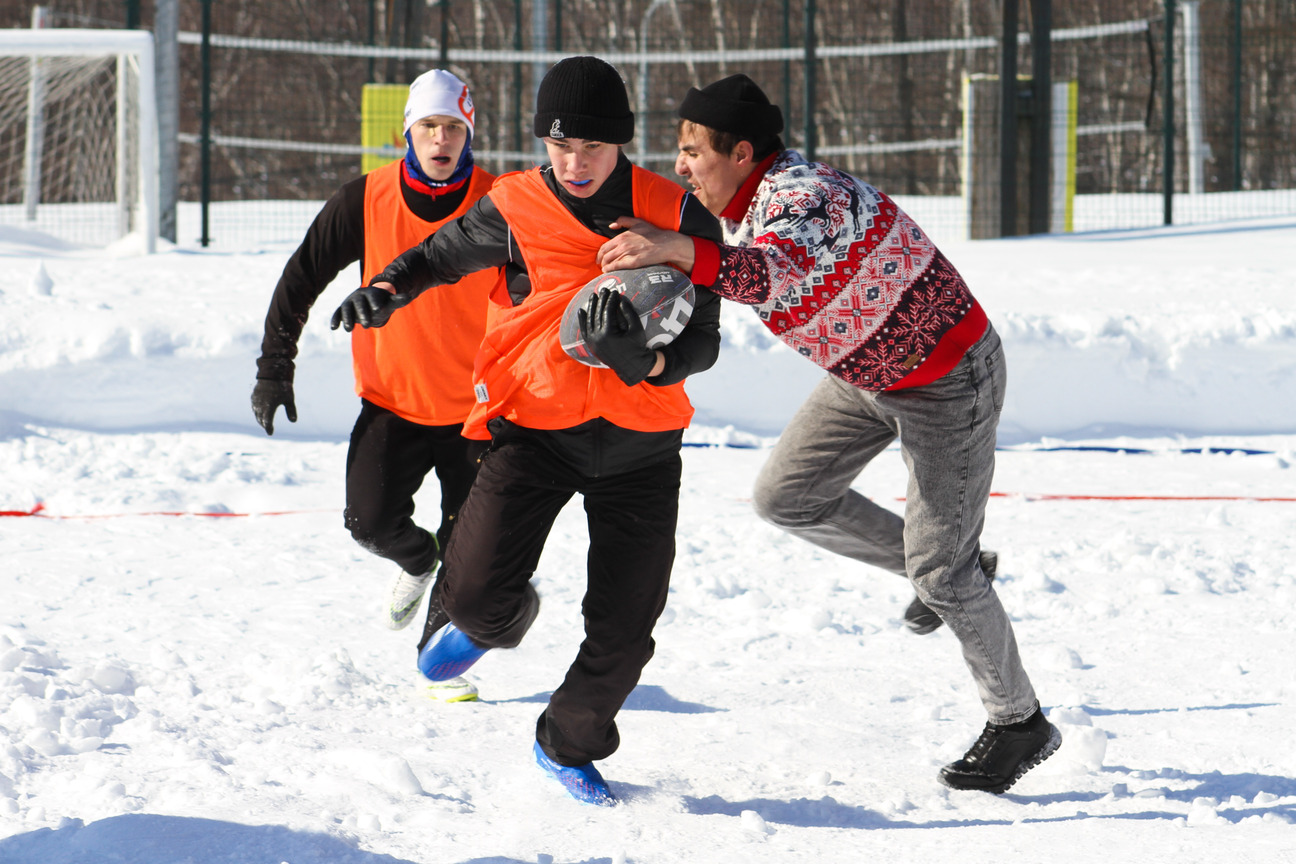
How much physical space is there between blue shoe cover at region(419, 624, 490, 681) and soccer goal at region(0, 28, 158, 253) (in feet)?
26.4

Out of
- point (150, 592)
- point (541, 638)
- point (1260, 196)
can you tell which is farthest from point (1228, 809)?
point (1260, 196)

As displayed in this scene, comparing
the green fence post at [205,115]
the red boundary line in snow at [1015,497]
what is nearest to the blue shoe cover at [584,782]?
the red boundary line in snow at [1015,497]

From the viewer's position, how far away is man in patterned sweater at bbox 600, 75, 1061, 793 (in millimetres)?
3047

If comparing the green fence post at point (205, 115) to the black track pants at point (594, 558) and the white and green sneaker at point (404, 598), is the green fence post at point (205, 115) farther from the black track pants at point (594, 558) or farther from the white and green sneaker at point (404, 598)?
the black track pants at point (594, 558)

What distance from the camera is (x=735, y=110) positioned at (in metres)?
3.06

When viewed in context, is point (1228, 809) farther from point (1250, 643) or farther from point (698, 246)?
point (698, 246)

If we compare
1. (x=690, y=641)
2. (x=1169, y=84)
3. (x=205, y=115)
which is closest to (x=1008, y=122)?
(x=1169, y=84)

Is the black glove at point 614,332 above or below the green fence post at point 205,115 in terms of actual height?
below

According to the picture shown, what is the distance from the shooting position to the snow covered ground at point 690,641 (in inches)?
116

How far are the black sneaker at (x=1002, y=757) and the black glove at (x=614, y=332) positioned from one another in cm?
123

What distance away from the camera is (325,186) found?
88.7ft

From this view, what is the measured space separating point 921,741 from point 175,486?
423 cm

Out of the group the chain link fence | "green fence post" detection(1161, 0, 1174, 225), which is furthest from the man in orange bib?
the chain link fence

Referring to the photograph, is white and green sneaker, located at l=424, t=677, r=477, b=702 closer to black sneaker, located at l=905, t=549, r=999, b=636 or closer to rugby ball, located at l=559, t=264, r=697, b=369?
black sneaker, located at l=905, t=549, r=999, b=636
